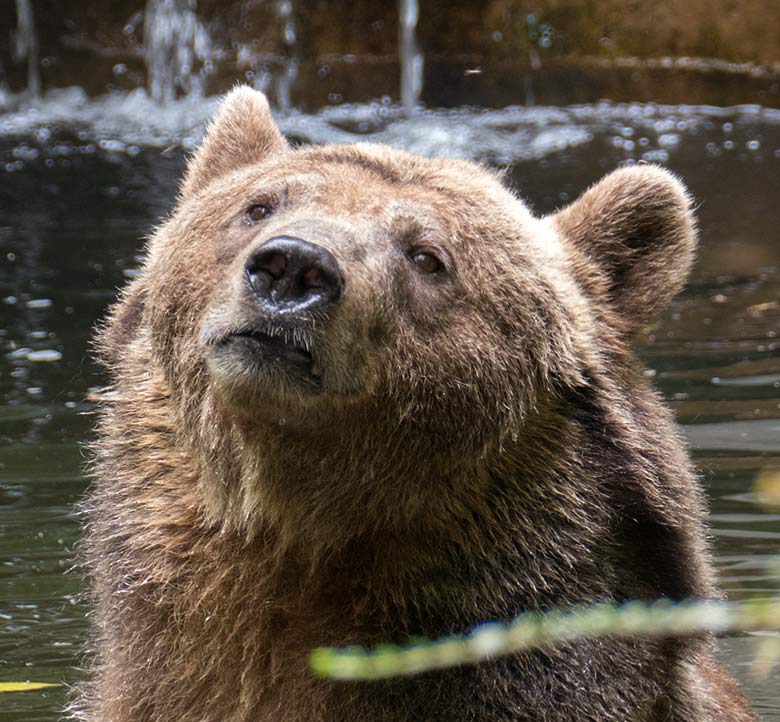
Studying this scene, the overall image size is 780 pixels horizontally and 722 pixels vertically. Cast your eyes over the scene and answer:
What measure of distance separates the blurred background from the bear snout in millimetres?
4002

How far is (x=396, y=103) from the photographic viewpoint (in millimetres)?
18969

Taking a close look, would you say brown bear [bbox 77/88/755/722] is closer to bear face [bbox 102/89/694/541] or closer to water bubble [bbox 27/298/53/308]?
bear face [bbox 102/89/694/541]

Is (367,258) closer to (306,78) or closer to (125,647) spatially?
(125,647)

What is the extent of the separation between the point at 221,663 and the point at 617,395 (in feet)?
5.56

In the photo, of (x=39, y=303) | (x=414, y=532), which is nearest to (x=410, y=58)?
(x=39, y=303)

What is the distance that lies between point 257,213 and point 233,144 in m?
0.96

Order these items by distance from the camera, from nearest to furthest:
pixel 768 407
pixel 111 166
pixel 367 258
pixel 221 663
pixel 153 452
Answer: pixel 367 258 < pixel 221 663 < pixel 153 452 < pixel 768 407 < pixel 111 166

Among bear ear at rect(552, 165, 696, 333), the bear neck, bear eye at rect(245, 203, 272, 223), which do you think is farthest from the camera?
bear ear at rect(552, 165, 696, 333)

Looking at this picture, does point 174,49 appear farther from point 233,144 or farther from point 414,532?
point 414,532

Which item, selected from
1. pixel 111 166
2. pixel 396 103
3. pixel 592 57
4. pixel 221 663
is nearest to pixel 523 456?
pixel 221 663

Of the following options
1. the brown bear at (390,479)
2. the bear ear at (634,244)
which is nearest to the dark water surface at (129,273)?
the bear ear at (634,244)

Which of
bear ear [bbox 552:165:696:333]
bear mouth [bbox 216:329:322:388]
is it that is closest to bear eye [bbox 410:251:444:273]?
bear mouth [bbox 216:329:322:388]

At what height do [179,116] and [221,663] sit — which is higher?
[221,663]

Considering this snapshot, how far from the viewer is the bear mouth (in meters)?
4.32
